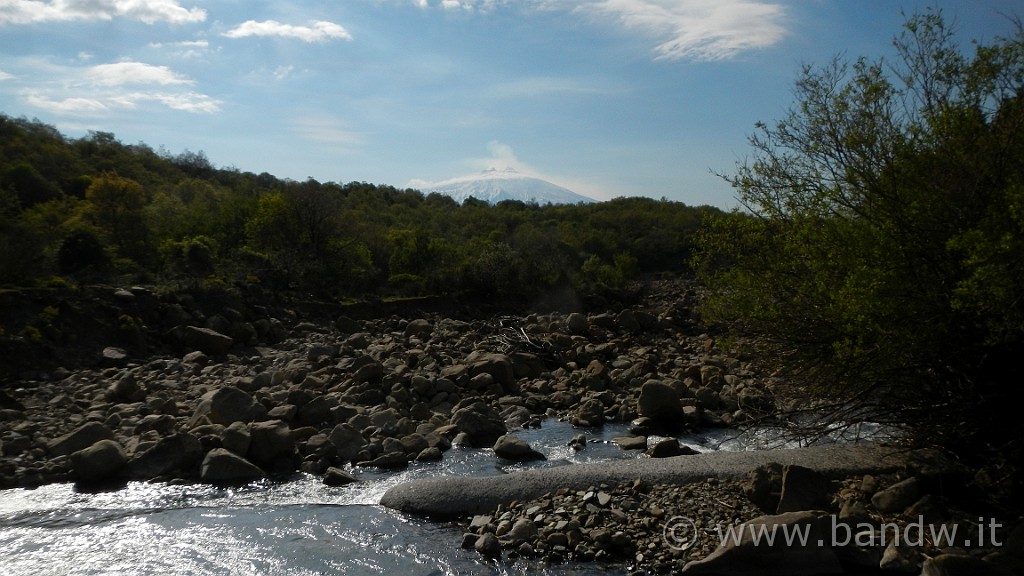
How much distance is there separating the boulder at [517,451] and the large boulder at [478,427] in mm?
858

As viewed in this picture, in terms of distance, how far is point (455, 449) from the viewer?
13758 mm

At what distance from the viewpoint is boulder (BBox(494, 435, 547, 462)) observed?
13109 mm

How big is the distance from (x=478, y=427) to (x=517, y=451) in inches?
58.0

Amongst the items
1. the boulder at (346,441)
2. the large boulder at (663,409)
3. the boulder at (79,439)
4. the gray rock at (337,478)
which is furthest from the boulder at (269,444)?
the large boulder at (663,409)

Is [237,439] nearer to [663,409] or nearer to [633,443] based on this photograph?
[633,443]

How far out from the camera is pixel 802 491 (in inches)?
353

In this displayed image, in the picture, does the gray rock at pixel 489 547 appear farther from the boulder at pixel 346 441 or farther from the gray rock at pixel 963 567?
the boulder at pixel 346 441

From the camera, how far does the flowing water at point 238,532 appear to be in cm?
877

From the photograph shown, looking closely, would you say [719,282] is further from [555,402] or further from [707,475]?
[555,402]

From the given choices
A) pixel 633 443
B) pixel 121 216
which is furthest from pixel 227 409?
pixel 121 216

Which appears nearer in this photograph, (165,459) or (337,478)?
(337,478)

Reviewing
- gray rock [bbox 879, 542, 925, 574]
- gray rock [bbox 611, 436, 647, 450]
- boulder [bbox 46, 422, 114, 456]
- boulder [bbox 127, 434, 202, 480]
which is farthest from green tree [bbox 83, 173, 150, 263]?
gray rock [bbox 879, 542, 925, 574]

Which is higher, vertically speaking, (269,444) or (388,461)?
(269,444)

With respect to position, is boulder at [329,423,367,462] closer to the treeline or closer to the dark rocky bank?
the dark rocky bank
